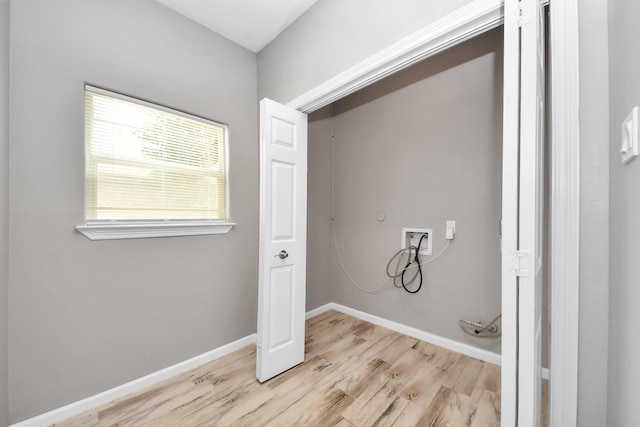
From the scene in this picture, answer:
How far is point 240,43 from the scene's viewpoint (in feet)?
7.69

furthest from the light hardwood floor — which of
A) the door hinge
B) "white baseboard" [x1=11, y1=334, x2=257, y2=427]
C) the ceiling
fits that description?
the ceiling

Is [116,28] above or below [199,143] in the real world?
above

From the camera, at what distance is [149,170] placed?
1.89 meters

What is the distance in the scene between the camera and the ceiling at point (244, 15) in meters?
1.92

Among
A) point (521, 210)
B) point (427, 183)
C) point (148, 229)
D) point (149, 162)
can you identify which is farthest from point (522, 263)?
point (149, 162)

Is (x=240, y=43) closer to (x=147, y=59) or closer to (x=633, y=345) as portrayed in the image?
(x=147, y=59)

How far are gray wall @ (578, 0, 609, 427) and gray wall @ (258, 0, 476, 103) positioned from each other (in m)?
0.57

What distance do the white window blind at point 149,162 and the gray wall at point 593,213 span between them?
232 cm

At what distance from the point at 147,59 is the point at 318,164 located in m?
1.93

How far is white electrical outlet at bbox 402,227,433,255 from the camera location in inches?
99.6

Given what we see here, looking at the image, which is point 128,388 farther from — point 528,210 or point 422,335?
point 528,210

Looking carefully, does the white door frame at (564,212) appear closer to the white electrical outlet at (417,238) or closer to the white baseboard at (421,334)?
the white baseboard at (421,334)

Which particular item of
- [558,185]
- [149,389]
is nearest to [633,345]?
[558,185]

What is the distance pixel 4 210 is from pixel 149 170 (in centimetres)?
75
